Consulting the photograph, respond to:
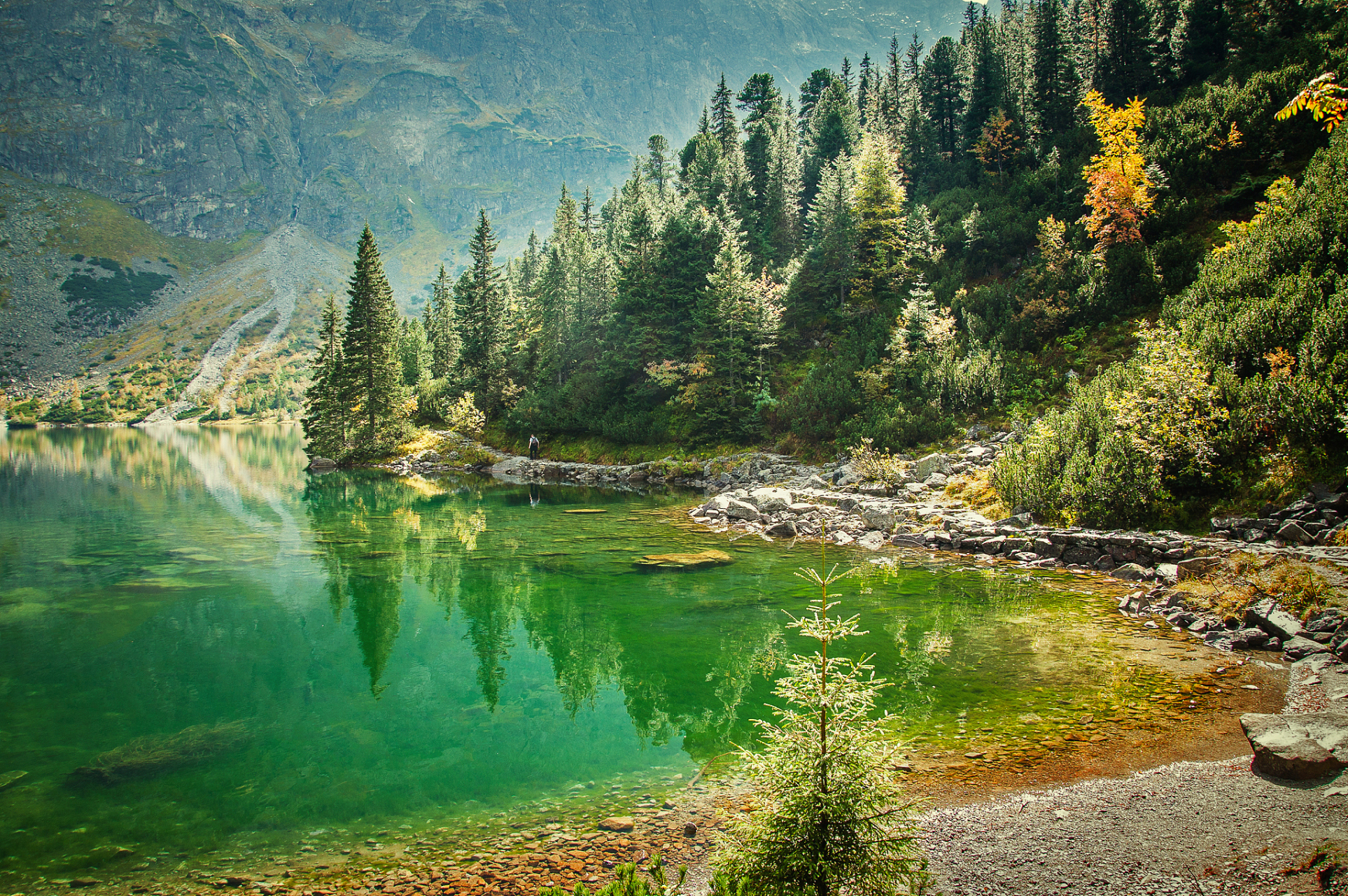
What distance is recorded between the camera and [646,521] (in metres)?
27.3

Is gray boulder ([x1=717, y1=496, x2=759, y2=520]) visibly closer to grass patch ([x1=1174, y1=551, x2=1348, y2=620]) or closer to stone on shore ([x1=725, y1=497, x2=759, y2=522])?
stone on shore ([x1=725, y1=497, x2=759, y2=522])

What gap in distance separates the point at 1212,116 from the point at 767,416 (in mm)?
26189

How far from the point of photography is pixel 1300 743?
258 inches

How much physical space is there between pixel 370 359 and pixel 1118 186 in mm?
51665

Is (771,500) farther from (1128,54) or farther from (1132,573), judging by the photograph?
(1128,54)

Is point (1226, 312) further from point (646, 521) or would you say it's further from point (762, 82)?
point (762, 82)

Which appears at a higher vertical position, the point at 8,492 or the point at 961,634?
the point at 8,492

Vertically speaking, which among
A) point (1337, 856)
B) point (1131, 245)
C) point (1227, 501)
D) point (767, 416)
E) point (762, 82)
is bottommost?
point (1337, 856)

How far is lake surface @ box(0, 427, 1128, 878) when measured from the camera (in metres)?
7.91

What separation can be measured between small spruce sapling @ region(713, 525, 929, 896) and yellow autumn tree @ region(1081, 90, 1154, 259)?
107ft

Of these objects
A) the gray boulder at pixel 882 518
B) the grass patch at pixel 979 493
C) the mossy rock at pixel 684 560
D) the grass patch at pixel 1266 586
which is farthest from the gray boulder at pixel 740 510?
the grass patch at pixel 1266 586

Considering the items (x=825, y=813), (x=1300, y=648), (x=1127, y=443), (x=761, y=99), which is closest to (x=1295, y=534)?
(x=1127, y=443)

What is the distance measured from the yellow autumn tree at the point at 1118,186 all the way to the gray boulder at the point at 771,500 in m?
18.6

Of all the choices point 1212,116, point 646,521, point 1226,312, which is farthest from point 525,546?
point 1212,116
